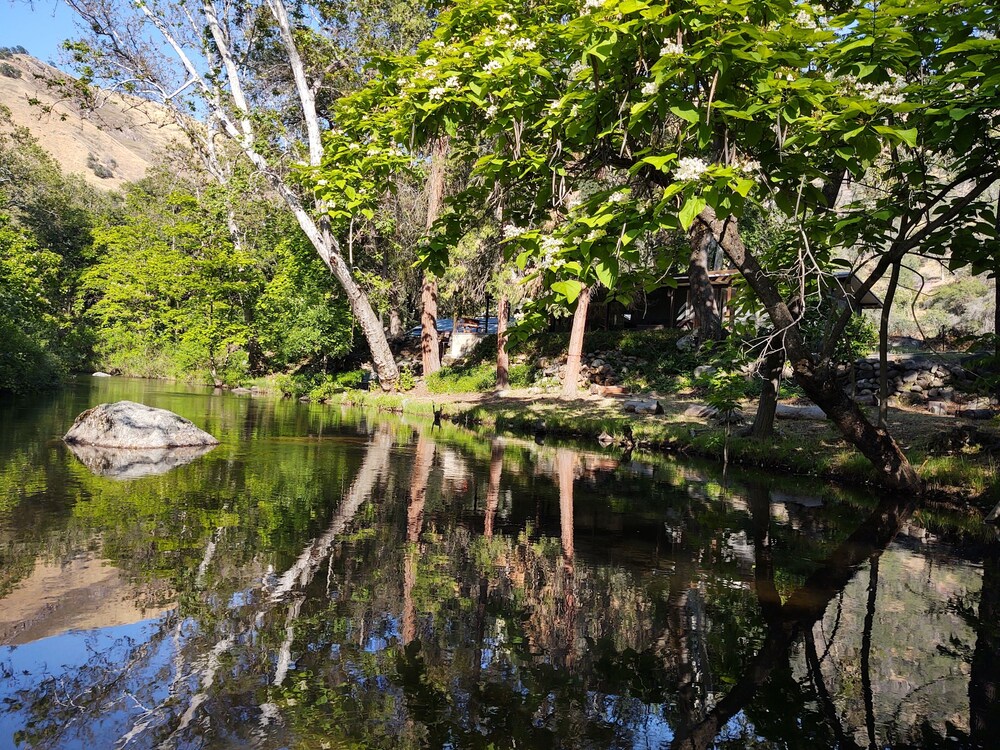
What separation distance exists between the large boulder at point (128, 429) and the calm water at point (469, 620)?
2.12 m

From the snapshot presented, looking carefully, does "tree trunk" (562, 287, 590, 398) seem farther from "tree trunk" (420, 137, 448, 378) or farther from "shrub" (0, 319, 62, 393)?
"shrub" (0, 319, 62, 393)

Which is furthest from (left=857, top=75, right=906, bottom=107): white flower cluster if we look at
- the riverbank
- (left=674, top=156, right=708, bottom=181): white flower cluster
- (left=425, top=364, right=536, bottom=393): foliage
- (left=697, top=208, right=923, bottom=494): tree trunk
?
(left=425, top=364, right=536, bottom=393): foliage

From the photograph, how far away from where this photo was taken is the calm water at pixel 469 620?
3477 mm

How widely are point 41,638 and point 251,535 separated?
8.06 feet

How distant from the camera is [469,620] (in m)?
4.75

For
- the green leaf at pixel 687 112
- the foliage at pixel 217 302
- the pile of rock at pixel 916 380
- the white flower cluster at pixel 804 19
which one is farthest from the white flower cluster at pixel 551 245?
the foliage at pixel 217 302

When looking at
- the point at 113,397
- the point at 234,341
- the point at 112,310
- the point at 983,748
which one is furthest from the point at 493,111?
the point at 112,310

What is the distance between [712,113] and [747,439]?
9182 millimetres

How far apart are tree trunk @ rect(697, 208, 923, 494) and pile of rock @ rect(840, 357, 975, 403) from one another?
315 inches

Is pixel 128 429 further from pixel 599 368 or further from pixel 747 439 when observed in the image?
pixel 599 368

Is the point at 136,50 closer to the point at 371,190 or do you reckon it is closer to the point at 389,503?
the point at 371,190

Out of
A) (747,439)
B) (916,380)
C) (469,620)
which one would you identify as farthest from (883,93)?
(916,380)

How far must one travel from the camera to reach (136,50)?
842 inches

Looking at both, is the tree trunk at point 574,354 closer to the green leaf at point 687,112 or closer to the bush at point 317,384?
the bush at point 317,384
